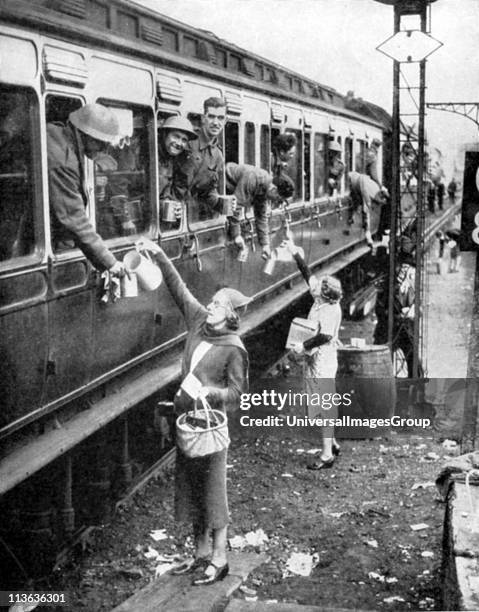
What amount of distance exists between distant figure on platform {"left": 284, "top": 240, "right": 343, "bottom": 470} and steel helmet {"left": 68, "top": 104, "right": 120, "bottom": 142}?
2783mm

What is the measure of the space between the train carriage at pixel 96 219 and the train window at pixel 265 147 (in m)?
0.02

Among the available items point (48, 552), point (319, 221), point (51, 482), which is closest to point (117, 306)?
point (51, 482)

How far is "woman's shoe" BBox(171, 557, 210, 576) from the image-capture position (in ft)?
15.0

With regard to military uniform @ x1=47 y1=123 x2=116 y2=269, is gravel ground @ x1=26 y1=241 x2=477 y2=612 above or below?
below

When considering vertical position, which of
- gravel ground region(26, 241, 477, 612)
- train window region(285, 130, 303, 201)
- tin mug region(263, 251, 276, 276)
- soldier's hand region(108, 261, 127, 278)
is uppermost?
train window region(285, 130, 303, 201)

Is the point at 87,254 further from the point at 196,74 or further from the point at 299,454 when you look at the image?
the point at 299,454

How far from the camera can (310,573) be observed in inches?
194

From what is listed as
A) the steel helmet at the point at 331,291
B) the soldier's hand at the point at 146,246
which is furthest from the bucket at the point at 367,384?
the soldier's hand at the point at 146,246

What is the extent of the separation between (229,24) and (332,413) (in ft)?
10.5

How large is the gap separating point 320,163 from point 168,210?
3860mm

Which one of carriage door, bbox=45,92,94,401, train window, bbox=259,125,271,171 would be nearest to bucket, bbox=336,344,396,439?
train window, bbox=259,125,271,171

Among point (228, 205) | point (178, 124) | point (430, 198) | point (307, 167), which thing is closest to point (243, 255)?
point (228, 205)

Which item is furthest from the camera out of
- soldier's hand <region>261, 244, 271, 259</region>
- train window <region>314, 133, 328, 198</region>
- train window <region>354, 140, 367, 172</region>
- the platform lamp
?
train window <region>354, 140, 367, 172</region>

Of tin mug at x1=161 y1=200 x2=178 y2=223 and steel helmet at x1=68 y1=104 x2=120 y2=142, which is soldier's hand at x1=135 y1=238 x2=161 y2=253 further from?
steel helmet at x1=68 y1=104 x2=120 y2=142
